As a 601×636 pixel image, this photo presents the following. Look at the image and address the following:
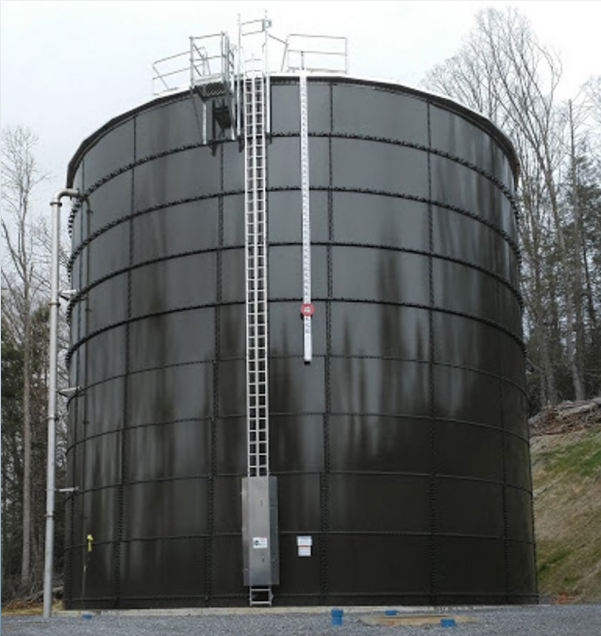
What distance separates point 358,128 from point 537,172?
29.2m

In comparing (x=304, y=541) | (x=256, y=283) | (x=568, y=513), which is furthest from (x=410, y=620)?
(x=568, y=513)

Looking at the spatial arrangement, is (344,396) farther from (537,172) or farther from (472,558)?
(537,172)

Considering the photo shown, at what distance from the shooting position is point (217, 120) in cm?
1730

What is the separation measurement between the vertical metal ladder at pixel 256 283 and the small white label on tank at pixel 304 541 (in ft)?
2.84

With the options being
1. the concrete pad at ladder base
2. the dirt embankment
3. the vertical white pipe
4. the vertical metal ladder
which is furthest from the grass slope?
the vertical white pipe

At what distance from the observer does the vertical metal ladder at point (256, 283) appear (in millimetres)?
15672

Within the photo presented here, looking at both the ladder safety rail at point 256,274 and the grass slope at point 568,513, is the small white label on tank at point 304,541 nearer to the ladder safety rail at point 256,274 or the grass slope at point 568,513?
the ladder safety rail at point 256,274

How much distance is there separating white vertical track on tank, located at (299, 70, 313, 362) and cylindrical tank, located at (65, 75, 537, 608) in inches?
6.1

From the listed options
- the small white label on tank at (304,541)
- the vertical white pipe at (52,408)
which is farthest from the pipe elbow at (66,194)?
the small white label on tank at (304,541)

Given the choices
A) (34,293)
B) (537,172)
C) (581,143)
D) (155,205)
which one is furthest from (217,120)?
(581,143)

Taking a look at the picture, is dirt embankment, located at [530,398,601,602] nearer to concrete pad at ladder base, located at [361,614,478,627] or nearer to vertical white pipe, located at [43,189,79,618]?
concrete pad at ladder base, located at [361,614,478,627]

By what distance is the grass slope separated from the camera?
23.7 m

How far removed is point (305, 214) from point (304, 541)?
222 inches

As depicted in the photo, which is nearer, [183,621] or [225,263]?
[183,621]
